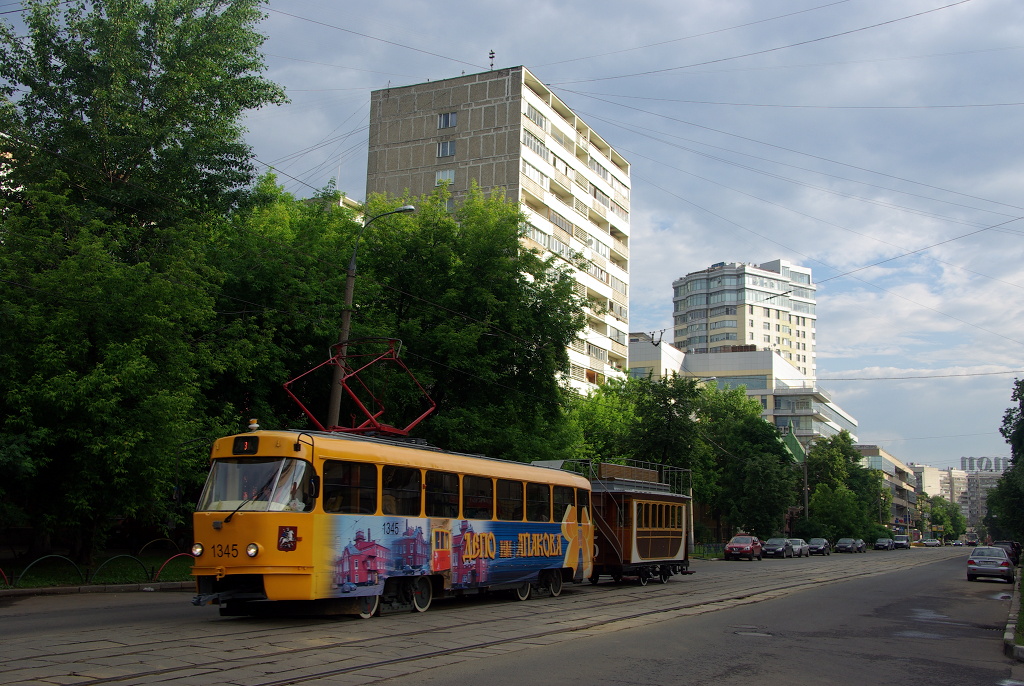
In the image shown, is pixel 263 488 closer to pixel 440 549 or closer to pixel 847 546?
pixel 440 549

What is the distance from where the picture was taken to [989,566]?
3450 cm

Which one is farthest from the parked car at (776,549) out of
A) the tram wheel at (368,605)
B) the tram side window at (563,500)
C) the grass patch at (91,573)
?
the tram wheel at (368,605)

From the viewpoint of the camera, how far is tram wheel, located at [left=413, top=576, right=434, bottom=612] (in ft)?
51.6

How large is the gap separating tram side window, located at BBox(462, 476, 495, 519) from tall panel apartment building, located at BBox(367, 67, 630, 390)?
136 ft

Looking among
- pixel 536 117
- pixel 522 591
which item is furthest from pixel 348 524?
pixel 536 117

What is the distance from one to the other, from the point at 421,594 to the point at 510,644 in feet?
14.1

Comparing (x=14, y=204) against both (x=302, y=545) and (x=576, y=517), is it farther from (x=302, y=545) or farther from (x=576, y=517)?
(x=576, y=517)

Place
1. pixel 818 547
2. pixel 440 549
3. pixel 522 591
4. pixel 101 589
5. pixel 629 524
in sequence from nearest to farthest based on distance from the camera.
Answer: pixel 440 549, pixel 522 591, pixel 101 589, pixel 629 524, pixel 818 547

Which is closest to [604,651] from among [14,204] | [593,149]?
[14,204]

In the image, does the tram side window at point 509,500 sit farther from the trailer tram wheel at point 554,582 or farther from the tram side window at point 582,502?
the tram side window at point 582,502

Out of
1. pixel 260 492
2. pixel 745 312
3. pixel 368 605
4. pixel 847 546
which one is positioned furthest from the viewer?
pixel 745 312

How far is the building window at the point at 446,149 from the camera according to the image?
64.7m

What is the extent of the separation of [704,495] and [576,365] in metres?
13.6

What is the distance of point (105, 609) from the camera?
16125 mm
